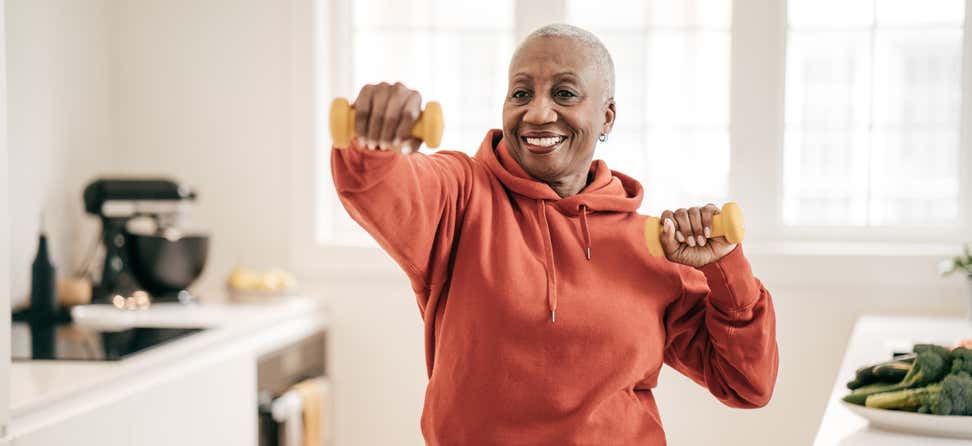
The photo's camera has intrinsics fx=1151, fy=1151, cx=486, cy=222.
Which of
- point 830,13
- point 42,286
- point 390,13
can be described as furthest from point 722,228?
point 390,13

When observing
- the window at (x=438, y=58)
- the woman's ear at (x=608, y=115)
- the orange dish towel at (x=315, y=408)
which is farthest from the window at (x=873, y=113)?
the woman's ear at (x=608, y=115)

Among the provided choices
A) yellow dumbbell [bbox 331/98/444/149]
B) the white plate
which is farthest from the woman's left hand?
the white plate

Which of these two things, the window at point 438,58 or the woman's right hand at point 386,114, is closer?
the woman's right hand at point 386,114

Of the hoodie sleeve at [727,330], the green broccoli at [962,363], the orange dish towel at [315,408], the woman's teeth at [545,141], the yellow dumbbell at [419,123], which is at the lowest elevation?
the orange dish towel at [315,408]

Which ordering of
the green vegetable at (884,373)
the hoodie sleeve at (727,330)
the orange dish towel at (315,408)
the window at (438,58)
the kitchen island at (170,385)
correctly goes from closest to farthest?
the hoodie sleeve at (727,330) < the green vegetable at (884,373) < the kitchen island at (170,385) < the orange dish towel at (315,408) < the window at (438,58)

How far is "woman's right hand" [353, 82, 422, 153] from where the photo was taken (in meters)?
1.16

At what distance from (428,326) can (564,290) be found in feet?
0.62

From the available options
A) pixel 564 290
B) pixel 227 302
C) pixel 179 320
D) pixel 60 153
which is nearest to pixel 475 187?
pixel 564 290

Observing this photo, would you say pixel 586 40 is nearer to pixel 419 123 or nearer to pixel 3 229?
pixel 419 123

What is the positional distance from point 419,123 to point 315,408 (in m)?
2.33

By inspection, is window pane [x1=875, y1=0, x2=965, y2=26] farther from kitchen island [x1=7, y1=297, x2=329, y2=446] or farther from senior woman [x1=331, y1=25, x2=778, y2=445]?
senior woman [x1=331, y1=25, x2=778, y2=445]

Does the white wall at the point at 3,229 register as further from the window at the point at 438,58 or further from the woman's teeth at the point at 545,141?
the window at the point at 438,58

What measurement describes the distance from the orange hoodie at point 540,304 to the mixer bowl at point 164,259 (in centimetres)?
188

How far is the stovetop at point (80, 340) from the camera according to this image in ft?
7.93
